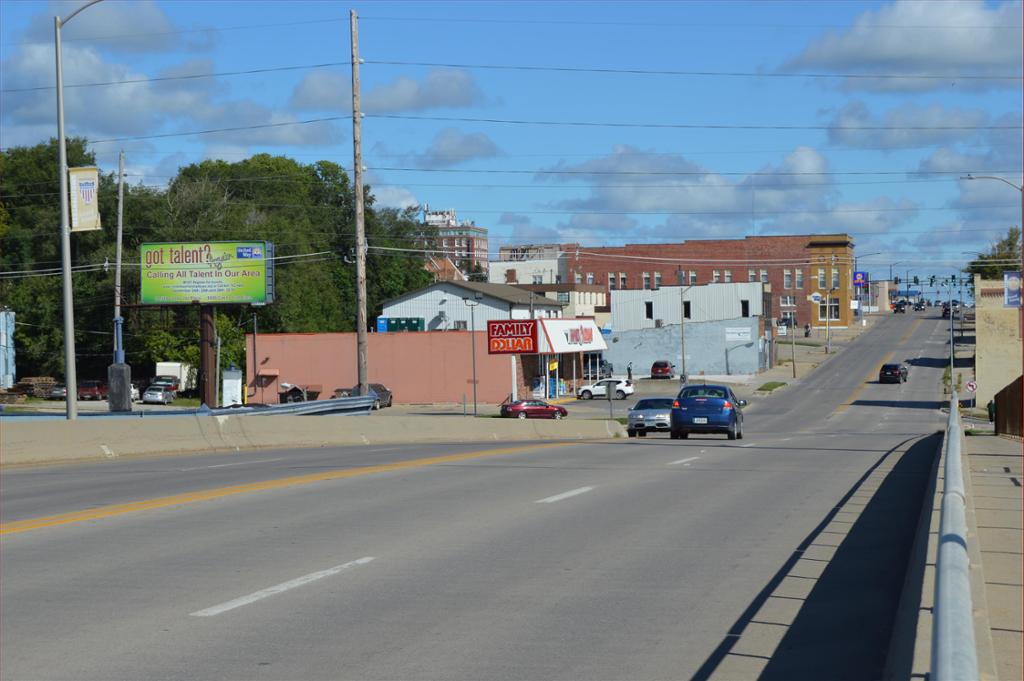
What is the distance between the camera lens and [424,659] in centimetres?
766

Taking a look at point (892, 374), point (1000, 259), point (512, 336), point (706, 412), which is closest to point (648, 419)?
point (706, 412)

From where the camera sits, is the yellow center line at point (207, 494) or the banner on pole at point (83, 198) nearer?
the yellow center line at point (207, 494)

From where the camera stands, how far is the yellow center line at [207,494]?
14062 mm

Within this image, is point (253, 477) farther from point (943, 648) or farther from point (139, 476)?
point (943, 648)

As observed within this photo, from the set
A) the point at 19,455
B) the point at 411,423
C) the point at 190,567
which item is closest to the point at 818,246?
the point at 411,423

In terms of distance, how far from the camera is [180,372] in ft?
290

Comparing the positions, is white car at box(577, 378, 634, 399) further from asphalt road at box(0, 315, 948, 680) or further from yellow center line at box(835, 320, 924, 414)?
asphalt road at box(0, 315, 948, 680)

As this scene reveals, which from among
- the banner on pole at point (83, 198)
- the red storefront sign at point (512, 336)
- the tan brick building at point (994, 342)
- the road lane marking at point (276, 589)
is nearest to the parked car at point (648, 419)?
the banner on pole at point (83, 198)

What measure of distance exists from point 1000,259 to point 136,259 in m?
97.3

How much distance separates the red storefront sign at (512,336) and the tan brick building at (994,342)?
30.4 meters

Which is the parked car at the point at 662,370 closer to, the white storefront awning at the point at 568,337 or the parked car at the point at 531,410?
the white storefront awning at the point at 568,337

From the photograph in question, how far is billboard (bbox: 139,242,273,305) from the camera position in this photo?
5331 centimetres

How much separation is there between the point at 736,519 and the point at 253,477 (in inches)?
348

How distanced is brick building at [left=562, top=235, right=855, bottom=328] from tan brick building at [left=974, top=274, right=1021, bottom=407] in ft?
211
